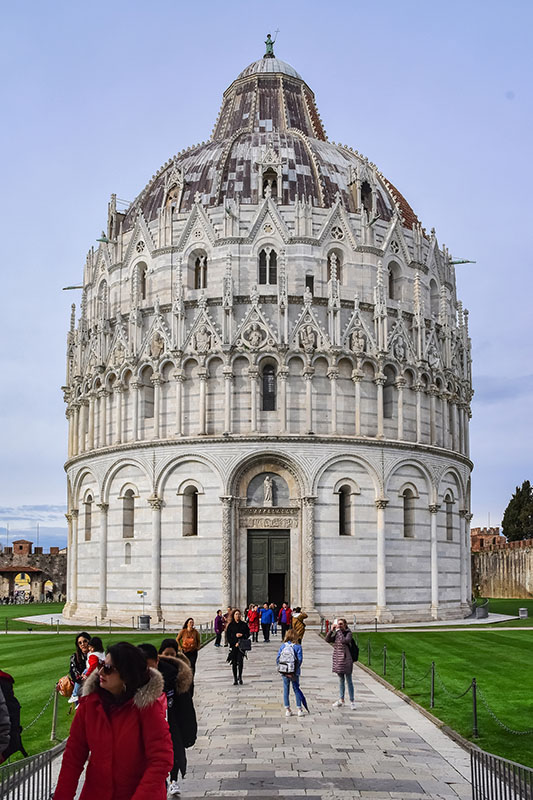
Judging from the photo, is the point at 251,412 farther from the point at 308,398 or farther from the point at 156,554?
the point at 156,554

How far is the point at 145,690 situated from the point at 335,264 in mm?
44170

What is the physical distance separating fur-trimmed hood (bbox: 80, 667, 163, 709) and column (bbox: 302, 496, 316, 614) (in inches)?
1556

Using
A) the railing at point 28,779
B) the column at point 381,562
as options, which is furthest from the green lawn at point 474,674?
the railing at point 28,779

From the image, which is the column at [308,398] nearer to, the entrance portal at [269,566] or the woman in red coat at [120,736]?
the entrance portal at [269,566]

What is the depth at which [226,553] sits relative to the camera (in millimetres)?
45938

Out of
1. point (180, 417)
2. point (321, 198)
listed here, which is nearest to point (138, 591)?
point (180, 417)

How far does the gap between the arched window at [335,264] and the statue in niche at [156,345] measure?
32.5ft

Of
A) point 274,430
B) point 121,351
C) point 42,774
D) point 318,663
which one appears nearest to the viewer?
point 42,774

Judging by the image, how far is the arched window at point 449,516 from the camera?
5262cm

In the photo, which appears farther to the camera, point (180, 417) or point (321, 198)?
point (321, 198)

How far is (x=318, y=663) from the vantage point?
28.8 m

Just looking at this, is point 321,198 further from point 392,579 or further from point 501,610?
point 501,610

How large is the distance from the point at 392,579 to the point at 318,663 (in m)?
19.7

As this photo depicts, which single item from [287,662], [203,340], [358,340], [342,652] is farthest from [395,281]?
[287,662]
